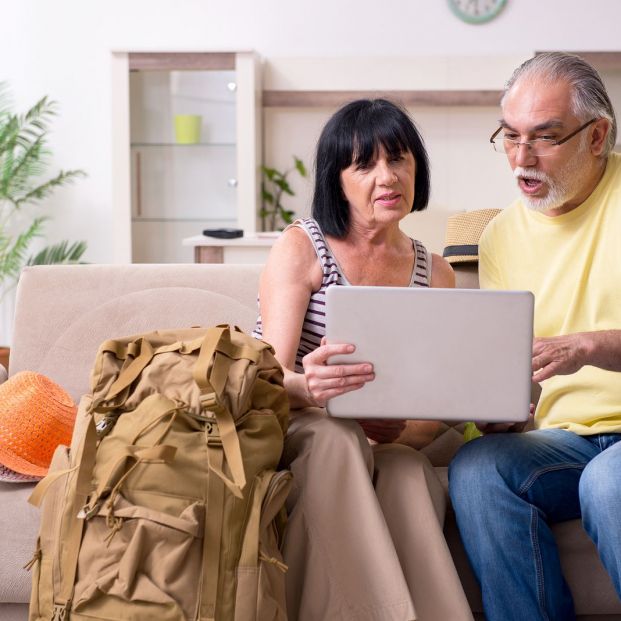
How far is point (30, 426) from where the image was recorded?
1.83m

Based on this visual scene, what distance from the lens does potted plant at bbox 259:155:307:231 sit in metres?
5.11

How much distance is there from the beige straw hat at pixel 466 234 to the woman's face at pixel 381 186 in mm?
355

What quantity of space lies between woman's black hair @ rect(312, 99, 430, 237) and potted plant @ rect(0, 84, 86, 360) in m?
3.33

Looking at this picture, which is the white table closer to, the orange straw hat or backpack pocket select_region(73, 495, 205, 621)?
the orange straw hat

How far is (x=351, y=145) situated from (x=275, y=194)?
3364 millimetres

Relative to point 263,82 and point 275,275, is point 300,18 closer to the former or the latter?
point 263,82

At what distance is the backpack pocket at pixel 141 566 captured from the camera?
4.60ft

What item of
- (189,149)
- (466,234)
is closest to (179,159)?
(189,149)

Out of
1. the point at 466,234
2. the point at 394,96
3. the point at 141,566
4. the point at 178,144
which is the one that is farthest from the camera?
the point at 178,144

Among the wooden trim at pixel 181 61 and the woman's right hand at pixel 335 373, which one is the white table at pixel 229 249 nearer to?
the wooden trim at pixel 181 61

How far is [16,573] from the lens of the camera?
1.69m

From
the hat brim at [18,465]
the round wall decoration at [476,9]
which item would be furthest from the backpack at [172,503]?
the round wall decoration at [476,9]

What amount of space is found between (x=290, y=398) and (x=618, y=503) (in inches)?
22.8

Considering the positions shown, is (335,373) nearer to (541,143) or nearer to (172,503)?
(172,503)
